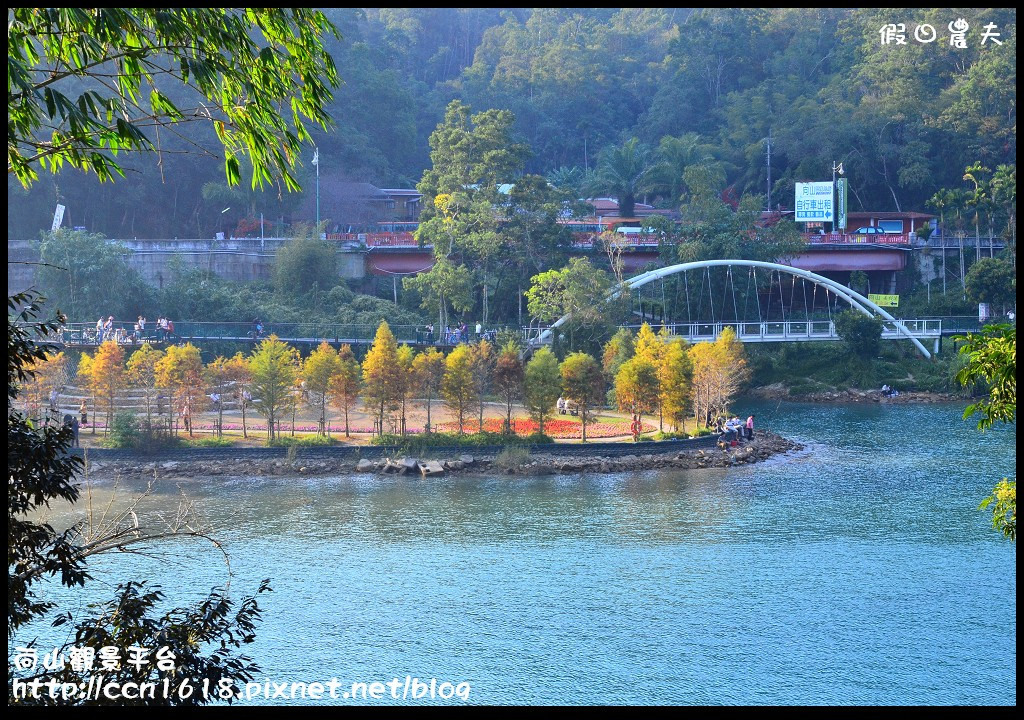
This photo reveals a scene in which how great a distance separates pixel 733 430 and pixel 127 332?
1806 centimetres

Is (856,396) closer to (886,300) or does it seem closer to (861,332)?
(861,332)

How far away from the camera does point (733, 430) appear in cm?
2473

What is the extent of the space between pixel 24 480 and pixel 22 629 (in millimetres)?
9238

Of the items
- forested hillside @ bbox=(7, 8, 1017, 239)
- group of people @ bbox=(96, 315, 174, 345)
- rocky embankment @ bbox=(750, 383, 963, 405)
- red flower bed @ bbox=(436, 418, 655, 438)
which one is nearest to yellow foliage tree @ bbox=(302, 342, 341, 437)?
red flower bed @ bbox=(436, 418, 655, 438)

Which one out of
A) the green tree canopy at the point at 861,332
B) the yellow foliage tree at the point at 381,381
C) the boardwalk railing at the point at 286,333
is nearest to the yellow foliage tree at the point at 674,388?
the yellow foliage tree at the point at 381,381

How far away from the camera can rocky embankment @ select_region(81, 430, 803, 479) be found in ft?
72.1

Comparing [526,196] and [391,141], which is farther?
[391,141]

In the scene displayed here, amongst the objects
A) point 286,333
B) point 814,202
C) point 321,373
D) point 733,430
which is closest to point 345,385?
point 321,373

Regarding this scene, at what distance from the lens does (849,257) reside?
40.7m

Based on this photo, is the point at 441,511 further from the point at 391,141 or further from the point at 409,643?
the point at 391,141

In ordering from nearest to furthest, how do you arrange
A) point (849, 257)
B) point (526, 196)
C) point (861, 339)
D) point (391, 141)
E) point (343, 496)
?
point (343, 496), point (861, 339), point (526, 196), point (849, 257), point (391, 141)

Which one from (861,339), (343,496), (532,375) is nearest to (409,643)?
(343,496)

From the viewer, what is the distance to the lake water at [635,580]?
37.4ft

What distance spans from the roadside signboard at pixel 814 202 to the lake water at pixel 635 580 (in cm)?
1982
